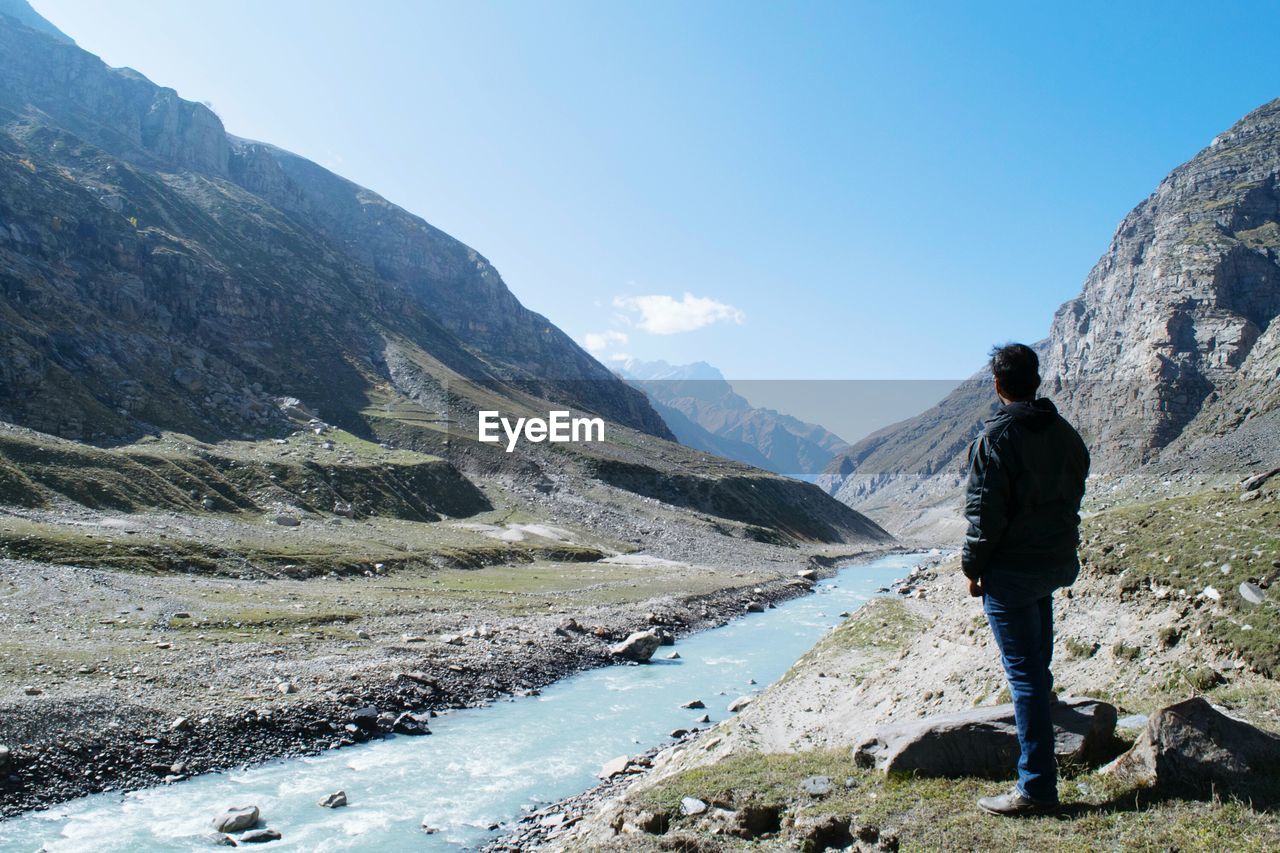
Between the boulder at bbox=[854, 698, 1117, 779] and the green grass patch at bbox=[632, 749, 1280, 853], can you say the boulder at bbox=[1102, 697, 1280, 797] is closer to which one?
the green grass patch at bbox=[632, 749, 1280, 853]

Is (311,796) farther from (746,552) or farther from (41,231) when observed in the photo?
(41,231)

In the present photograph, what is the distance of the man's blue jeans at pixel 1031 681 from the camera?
743cm

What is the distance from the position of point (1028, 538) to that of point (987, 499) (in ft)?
1.92

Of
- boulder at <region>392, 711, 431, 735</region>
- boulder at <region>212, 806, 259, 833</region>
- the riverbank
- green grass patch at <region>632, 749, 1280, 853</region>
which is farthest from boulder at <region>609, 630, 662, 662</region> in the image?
green grass patch at <region>632, 749, 1280, 853</region>

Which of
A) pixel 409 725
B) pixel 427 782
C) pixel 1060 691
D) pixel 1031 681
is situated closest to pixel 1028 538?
pixel 1031 681

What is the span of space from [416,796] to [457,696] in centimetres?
975

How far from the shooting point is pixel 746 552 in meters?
112

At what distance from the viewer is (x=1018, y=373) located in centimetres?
789

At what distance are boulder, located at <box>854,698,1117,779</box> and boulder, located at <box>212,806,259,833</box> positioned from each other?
48.5ft

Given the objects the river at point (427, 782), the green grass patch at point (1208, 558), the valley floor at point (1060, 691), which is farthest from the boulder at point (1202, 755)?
the river at point (427, 782)

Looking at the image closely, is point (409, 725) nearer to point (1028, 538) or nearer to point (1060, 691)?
point (1060, 691)

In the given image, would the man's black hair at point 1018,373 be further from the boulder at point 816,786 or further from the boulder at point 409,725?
the boulder at point 409,725

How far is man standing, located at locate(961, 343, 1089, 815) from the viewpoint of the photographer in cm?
745

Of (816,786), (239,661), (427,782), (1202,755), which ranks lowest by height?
(427,782)
